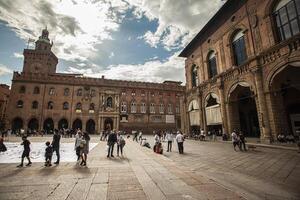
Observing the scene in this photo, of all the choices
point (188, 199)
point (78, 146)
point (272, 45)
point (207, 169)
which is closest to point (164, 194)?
point (188, 199)

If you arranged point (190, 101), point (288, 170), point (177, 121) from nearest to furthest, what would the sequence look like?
point (288, 170) → point (190, 101) → point (177, 121)

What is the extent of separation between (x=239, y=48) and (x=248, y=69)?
3.19m

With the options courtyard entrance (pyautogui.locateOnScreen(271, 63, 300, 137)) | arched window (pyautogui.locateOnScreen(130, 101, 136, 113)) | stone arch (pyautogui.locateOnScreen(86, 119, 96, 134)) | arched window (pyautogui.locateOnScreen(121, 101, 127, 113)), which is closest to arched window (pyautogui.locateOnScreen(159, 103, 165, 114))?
arched window (pyautogui.locateOnScreen(130, 101, 136, 113))

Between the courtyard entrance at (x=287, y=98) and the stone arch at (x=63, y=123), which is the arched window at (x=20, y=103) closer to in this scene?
the stone arch at (x=63, y=123)

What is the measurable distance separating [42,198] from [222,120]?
1686 centimetres

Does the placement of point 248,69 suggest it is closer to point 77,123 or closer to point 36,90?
point 77,123

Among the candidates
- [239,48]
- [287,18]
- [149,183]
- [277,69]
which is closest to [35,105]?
[149,183]

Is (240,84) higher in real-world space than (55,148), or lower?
higher

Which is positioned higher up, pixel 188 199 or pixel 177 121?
pixel 177 121

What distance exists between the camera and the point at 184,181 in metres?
4.96

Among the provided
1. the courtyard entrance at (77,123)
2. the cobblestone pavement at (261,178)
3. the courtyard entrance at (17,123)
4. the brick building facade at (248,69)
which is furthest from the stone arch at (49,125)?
the cobblestone pavement at (261,178)

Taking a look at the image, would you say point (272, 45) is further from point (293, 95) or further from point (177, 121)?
point (177, 121)

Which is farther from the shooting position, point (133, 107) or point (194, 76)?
point (133, 107)

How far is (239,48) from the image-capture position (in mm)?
16203
